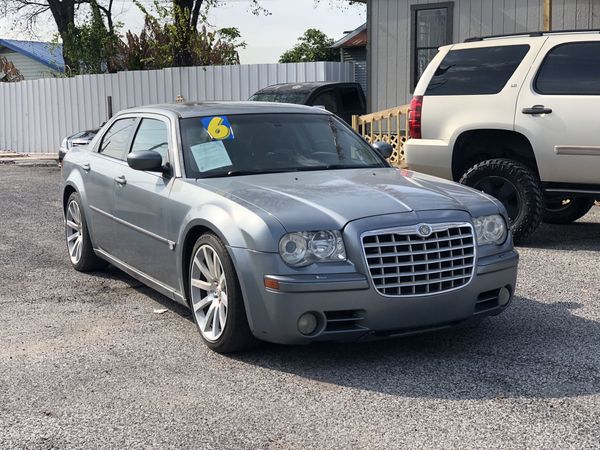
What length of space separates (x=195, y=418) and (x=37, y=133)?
2242 cm

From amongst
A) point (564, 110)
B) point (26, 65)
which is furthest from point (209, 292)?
point (26, 65)

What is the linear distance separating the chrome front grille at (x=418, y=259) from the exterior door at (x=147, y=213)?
1.49 metres

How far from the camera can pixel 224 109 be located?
6461 mm

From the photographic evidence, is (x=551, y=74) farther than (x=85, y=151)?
Yes

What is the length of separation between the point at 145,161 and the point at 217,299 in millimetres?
1196

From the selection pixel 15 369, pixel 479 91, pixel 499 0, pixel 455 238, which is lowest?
pixel 15 369

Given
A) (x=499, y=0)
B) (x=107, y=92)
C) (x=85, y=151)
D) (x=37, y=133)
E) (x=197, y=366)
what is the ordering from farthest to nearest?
(x=37, y=133)
(x=107, y=92)
(x=499, y=0)
(x=85, y=151)
(x=197, y=366)

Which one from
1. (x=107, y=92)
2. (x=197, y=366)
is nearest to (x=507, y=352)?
(x=197, y=366)

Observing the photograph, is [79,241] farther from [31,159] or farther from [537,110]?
[31,159]

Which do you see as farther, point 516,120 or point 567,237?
point 567,237

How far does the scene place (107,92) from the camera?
2309 centimetres

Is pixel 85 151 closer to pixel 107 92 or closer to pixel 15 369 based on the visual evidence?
pixel 15 369

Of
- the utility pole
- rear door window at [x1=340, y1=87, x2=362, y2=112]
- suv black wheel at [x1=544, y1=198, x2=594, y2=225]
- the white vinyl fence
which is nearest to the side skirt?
suv black wheel at [x1=544, y1=198, x2=594, y2=225]

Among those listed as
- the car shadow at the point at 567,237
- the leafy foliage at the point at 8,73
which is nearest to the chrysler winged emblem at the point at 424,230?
the car shadow at the point at 567,237
